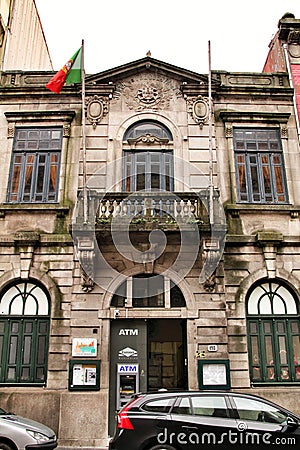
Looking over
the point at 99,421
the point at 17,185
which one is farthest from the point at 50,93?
the point at 99,421

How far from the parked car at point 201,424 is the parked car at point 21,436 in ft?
5.65

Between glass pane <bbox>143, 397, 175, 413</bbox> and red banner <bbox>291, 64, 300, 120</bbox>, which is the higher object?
red banner <bbox>291, 64, 300, 120</bbox>

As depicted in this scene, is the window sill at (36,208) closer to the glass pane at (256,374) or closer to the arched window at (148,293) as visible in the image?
the arched window at (148,293)

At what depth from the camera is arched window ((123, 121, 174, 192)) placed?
44.6 feet

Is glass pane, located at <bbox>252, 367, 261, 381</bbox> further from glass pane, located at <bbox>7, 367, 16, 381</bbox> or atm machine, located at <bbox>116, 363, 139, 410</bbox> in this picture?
glass pane, located at <bbox>7, 367, 16, 381</bbox>

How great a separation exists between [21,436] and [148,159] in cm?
875

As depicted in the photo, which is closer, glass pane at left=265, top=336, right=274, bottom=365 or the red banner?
glass pane at left=265, top=336, right=274, bottom=365

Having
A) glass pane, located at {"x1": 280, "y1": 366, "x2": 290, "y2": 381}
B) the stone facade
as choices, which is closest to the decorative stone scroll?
the stone facade

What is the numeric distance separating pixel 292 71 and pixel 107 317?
10653 millimetres

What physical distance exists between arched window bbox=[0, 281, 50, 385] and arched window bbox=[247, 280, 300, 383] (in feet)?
19.8

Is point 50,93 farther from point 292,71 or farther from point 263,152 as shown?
point 292,71

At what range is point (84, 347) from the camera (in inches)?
468

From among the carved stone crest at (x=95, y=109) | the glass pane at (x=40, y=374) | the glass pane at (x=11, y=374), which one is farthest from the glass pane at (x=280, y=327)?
the carved stone crest at (x=95, y=109)

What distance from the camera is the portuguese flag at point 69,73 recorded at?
1275 centimetres
